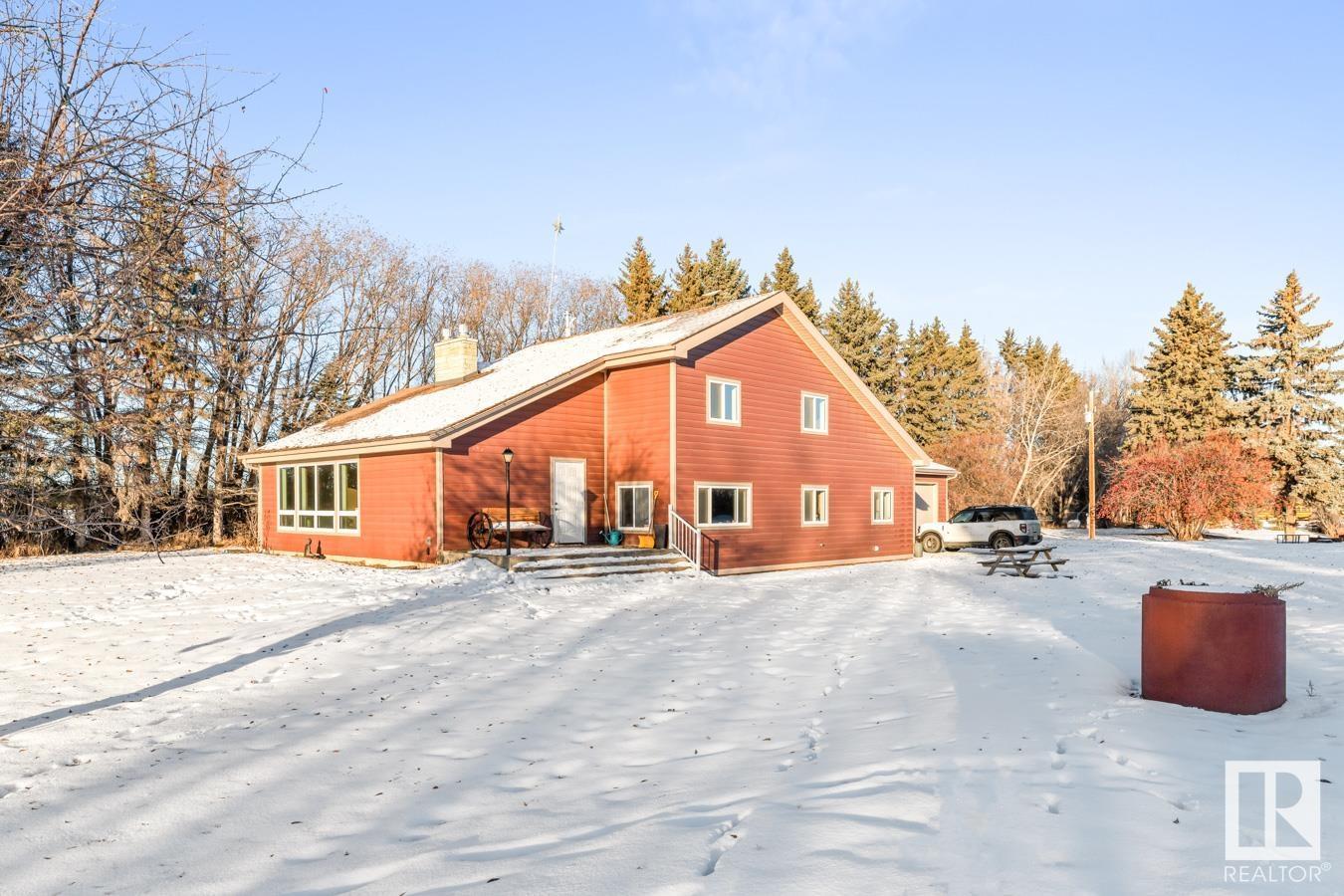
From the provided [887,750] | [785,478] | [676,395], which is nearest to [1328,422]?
[785,478]

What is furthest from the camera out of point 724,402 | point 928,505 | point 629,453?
point 928,505

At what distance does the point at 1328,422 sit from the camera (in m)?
42.5

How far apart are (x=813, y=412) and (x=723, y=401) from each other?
145 inches

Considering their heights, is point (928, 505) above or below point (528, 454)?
below

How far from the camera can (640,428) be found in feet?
67.0

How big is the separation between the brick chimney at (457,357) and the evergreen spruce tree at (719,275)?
25.8 metres

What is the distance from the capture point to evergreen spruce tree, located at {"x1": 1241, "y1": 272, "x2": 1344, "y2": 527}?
136 ft

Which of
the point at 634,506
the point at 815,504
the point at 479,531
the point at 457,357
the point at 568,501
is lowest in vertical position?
the point at 479,531

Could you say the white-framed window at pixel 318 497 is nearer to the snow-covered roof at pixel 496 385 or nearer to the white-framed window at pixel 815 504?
the snow-covered roof at pixel 496 385

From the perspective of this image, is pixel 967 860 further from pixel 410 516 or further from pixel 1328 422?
pixel 1328 422

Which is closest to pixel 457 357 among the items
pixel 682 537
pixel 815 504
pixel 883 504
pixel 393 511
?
pixel 393 511

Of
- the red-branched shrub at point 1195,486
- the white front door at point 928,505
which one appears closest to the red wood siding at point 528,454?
the white front door at point 928,505

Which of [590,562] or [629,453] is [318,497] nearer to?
[629,453]

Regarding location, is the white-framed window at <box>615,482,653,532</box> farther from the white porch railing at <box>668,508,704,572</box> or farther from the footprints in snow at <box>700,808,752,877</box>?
the footprints in snow at <box>700,808,752,877</box>
